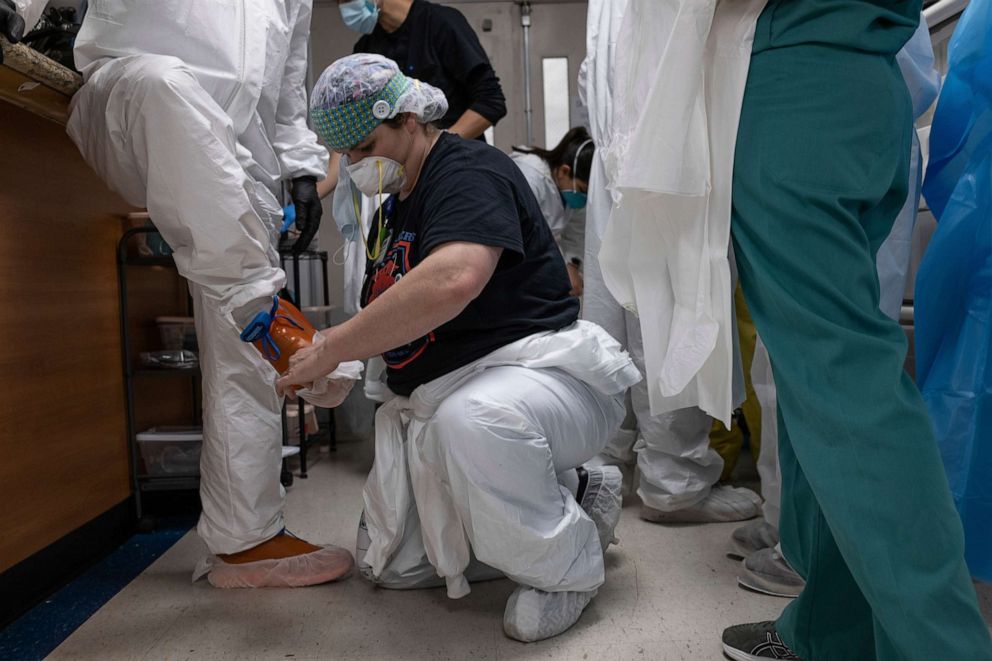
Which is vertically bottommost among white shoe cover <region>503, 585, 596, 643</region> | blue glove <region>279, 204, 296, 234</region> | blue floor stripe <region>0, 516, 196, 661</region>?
blue floor stripe <region>0, 516, 196, 661</region>

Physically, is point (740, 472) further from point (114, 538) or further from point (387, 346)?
point (114, 538)

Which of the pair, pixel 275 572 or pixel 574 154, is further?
pixel 574 154

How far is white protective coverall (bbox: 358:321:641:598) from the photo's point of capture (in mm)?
1241

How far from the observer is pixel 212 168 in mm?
1338

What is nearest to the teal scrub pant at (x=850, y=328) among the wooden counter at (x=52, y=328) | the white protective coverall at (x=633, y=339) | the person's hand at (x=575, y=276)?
the white protective coverall at (x=633, y=339)

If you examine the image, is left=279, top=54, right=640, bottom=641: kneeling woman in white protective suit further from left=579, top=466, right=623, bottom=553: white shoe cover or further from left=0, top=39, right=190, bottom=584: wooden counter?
left=0, top=39, right=190, bottom=584: wooden counter

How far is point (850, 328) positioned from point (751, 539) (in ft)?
2.82

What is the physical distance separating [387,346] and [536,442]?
28cm

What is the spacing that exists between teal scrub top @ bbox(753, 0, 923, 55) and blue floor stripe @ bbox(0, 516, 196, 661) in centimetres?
138

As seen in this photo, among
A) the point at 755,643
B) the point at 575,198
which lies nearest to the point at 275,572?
the point at 755,643

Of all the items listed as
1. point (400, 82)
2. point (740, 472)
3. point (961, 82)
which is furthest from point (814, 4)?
point (740, 472)

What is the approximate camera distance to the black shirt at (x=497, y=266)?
4.22 feet

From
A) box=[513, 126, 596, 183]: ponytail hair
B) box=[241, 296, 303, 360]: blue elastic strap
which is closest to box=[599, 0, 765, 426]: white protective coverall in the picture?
box=[241, 296, 303, 360]: blue elastic strap

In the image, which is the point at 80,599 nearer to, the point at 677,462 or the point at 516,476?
the point at 516,476
